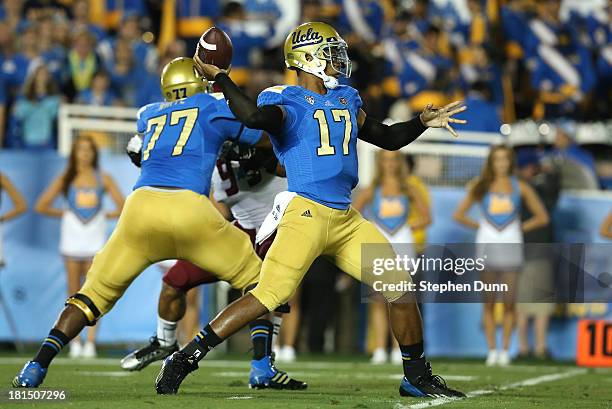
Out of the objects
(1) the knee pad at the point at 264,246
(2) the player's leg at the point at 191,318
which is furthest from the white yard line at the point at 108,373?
(2) the player's leg at the point at 191,318

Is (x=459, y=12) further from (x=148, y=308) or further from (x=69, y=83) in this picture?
(x=148, y=308)

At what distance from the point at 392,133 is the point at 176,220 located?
4.53 feet

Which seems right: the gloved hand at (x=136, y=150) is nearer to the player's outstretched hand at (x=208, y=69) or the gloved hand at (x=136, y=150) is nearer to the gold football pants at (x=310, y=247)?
the player's outstretched hand at (x=208, y=69)

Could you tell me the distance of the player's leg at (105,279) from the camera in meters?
7.35

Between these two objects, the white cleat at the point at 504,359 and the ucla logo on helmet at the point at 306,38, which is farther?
the white cleat at the point at 504,359

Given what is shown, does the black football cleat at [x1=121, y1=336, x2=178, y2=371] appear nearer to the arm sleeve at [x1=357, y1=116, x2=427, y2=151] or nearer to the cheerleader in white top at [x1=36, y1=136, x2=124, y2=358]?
the arm sleeve at [x1=357, y1=116, x2=427, y2=151]

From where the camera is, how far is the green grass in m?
6.98

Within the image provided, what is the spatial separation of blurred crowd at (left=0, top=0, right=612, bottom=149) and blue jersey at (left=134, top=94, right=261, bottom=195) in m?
5.82

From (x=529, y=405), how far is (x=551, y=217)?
20.1ft

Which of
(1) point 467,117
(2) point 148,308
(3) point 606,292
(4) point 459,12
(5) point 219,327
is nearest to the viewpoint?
(5) point 219,327

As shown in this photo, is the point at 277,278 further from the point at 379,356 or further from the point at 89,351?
the point at 89,351

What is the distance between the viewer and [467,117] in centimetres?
1417

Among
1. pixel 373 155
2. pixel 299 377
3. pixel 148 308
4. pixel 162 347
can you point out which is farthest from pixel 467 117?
pixel 162 347

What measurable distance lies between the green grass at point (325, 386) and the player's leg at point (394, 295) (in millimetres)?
191
